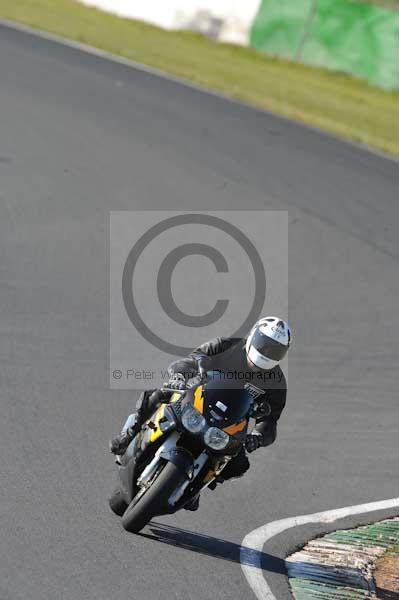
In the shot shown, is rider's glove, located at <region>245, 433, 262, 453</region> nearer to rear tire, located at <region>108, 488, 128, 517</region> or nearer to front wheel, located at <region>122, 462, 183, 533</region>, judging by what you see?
front wheel, located at <region>122, 462, 183, 533</region>

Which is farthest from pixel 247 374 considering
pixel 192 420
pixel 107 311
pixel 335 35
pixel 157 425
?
pixel 335 35

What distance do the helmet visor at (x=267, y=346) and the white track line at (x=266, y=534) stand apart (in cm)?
138

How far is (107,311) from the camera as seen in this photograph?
1164cm

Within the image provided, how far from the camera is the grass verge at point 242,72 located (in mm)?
22516

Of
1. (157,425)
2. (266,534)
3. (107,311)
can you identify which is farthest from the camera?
(107,311)

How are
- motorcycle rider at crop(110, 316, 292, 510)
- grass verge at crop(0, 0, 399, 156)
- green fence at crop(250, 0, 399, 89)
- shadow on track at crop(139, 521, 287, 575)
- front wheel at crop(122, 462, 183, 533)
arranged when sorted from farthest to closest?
green fence at crop(250, 0, 399, 89) → grass verge at crop(0, 0, 399, 156) → shadow on track at crop(139, 521, 287, 575) → motorcycle rider at crop(110, 316, 292, 510) → front wheel at crop(122, 462, 183, 533)

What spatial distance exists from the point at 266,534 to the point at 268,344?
1.55m

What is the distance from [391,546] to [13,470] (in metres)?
2.75

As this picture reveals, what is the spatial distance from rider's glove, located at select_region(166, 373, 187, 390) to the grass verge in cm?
1393

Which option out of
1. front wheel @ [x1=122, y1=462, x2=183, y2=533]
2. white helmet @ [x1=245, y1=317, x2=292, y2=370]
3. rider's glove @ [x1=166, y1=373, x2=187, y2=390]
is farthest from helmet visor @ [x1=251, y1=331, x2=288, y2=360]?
front wheel @ [x1=122, y1=462, x2=183, y2=533]

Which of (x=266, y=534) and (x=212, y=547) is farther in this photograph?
(x=266, y=534)

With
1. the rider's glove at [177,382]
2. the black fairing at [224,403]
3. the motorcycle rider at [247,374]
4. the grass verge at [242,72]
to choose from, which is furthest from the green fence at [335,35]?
the black fairing at [224,403]

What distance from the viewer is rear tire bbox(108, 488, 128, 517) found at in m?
7.31

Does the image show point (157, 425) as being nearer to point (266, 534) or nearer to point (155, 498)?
point (155, 498)
